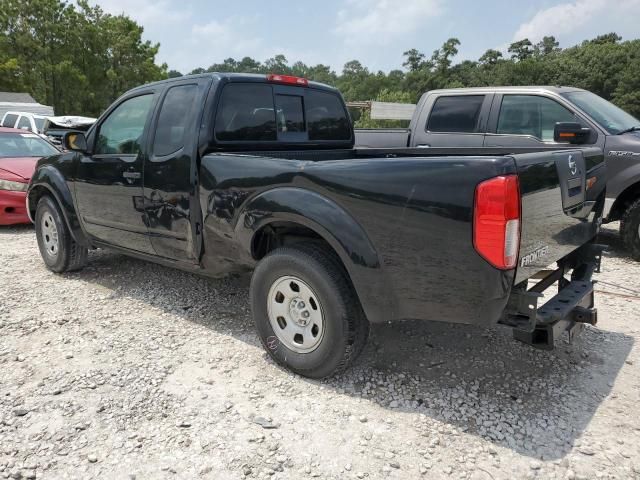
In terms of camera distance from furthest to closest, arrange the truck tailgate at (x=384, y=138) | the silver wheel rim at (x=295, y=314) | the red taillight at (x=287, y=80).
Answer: the truck tailgate at (x=384, y=138) → the red taillight at (x=287, y=80) → the silver wheel rim at (x=295, y=314)

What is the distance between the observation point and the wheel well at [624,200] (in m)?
5.61

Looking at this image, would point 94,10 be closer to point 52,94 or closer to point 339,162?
point 52,94

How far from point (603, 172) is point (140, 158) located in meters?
3.42

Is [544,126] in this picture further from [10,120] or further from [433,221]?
[10,120]

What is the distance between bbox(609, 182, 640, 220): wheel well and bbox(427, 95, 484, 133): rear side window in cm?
184

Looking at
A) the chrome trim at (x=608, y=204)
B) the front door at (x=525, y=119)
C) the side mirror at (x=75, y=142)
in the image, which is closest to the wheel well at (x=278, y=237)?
the side mirror at (x=75, y=142)

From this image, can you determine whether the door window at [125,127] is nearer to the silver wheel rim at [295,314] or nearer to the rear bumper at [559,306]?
the silver wheel rim at [295,314]

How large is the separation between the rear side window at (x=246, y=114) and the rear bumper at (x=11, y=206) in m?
5.45

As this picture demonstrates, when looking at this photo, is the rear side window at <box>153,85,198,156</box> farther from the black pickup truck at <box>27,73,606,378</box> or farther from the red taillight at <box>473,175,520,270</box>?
the red taillight at <box>473,175,520,270</box>

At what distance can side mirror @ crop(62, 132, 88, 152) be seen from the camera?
448cm

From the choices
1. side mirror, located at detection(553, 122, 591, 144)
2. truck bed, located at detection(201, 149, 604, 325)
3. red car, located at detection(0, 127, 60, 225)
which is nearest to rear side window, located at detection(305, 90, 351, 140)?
truck bed, located at detection(201, 149, 604, 325)

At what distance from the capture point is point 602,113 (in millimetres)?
5926

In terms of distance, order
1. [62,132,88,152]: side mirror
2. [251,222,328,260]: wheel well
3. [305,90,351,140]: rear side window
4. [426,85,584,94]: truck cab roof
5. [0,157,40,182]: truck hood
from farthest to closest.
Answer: [0,157,40,182]: truck hood
[426,85,584,94]: truck cab roof
[62,132,88,152]: side mirror
[305,90,351,140]: rear side window
[251,222,328,260]: wheel well

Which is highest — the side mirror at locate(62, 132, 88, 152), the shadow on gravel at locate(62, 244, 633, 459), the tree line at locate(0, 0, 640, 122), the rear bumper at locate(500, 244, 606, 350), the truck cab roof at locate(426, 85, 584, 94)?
the tree line at locate(0, 0, 640, 122)
